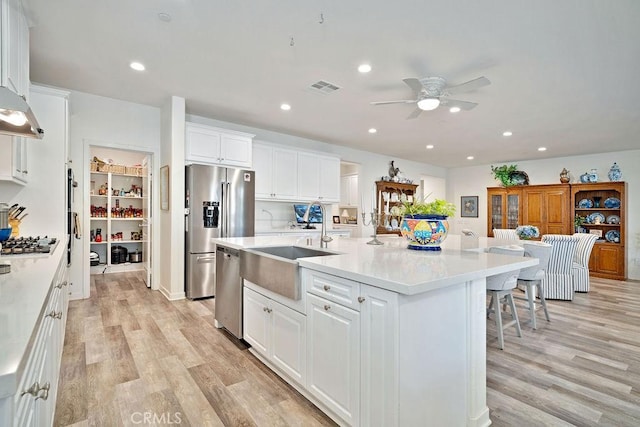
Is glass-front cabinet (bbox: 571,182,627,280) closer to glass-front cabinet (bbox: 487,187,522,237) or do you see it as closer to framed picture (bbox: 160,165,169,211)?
glass-front cabinet (bbox: 487,187,522,237)

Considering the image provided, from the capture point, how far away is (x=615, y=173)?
6562 mm

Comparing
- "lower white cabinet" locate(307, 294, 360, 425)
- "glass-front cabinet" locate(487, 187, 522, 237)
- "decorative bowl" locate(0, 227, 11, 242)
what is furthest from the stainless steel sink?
"glass-front cabinet" locate(487, 187, 522, 237)

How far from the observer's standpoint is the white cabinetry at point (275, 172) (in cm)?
524

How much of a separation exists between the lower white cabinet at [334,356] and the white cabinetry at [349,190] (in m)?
5.61

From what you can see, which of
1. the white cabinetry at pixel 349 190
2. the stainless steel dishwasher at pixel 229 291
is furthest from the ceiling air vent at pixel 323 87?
the white cabinetry at pixel 349 190

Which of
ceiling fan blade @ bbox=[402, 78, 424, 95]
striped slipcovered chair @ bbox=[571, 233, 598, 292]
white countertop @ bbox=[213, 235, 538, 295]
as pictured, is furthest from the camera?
striped slipcovered chair @ bbox=[571, 233, 598, 292]

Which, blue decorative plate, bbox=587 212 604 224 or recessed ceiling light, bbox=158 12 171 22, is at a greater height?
recessed ceiling light, bbox=158 12 171 22

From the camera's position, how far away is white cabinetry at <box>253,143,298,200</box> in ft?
17.2

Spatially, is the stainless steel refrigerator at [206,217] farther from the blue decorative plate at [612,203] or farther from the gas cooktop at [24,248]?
the blue decorative plate at [612,203]

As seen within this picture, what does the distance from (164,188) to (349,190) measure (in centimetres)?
426

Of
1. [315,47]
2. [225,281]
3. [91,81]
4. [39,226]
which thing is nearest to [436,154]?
[315,47]

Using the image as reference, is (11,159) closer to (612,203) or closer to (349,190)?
(349,190)

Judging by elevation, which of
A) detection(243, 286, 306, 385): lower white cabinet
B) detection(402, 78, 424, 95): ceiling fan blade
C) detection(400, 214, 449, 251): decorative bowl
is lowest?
detection(243, 286, 306, 385): lower white cabinet

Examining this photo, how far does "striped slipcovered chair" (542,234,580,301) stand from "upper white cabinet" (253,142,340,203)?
3.56 m
